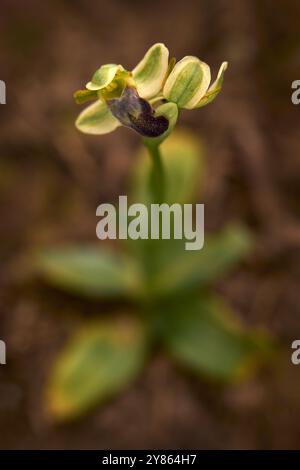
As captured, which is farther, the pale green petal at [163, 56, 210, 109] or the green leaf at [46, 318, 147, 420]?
the green leaf at [46, 318, 147, 420]

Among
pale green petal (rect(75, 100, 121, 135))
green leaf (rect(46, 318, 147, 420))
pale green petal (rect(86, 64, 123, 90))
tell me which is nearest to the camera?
pale green petal (rect(86, 64, 123, 90))

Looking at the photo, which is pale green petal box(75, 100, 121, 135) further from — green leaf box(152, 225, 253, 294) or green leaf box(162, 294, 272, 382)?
green leaf box(162, 294, 272, 382)

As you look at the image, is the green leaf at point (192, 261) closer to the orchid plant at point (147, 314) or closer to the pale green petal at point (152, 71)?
the orchid plant at point (147, 314)

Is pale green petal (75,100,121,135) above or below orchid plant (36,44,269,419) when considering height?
above

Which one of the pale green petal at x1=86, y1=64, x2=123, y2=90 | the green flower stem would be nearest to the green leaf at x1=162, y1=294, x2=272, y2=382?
the green flower stem

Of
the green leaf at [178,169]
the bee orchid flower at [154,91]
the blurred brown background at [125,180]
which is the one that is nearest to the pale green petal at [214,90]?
the bee orchid flower at [154,91]

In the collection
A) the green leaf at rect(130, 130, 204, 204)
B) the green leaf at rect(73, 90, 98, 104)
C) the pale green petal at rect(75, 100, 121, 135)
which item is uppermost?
the green leaf at rect(130, 130, 204, 204)
